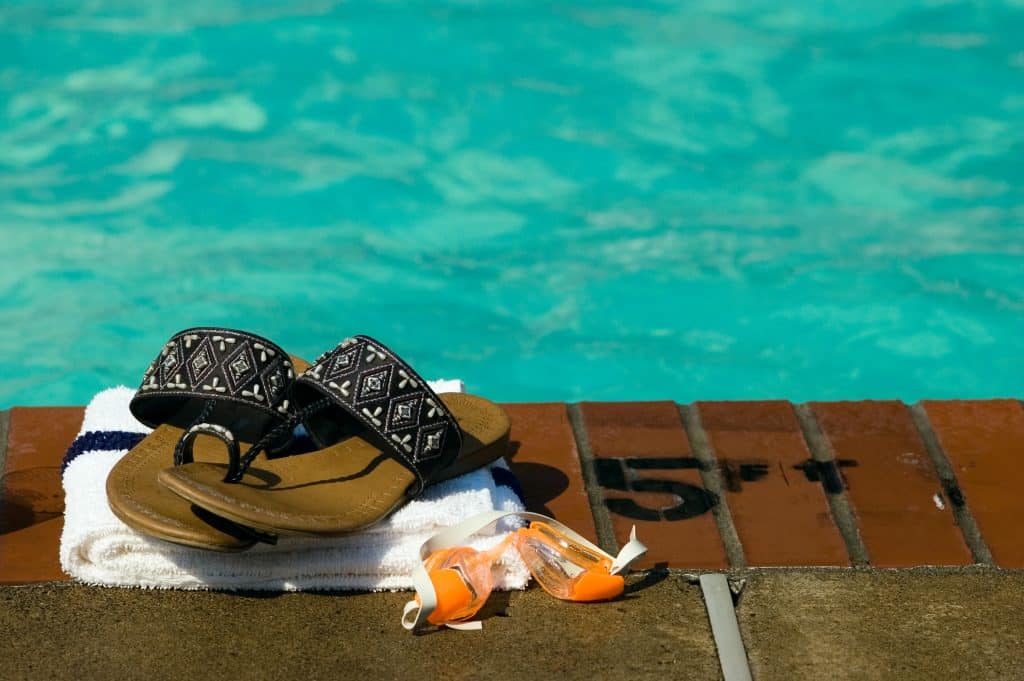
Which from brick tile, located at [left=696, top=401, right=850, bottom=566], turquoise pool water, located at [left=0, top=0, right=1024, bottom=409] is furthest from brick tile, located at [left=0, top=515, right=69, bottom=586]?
turquoise pool water, located at [left=0, top=0, right=1024, bottom=409]

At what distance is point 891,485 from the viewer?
2.87 m

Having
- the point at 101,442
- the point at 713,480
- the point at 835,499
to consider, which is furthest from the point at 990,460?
the point at 101,442

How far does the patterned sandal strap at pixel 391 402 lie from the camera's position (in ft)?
8.23

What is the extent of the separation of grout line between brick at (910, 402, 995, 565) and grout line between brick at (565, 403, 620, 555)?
690 mm

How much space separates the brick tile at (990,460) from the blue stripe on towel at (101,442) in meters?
1.67

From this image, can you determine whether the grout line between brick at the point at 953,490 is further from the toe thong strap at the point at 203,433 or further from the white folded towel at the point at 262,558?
the toe thong strap at the point at 203,433

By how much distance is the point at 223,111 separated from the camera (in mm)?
5816

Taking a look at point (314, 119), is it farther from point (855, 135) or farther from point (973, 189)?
point (973, 189)

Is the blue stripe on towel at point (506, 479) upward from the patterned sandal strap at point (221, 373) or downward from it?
downward

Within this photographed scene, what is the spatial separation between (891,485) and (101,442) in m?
1.59

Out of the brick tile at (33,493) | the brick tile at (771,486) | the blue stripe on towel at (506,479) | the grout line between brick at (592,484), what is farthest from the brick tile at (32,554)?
the brick tile at (771,486)

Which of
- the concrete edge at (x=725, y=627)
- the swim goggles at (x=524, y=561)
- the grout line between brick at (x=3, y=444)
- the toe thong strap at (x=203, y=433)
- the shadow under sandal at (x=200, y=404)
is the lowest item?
the concrete edge at (x=725, y=627)

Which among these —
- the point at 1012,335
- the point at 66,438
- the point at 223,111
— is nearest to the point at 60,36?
the point at 223,111

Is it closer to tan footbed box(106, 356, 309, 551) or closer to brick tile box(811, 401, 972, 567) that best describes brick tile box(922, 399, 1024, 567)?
brick tile box(811, 401, 972, 567)
